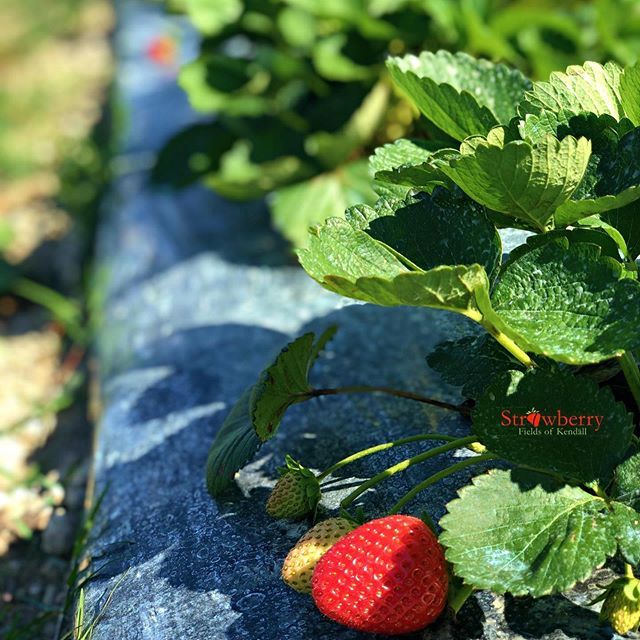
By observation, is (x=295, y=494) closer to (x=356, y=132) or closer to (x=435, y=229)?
(x=435, y=229)

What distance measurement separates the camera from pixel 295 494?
1.09m

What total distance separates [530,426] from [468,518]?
115mm

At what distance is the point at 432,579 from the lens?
882 millimetres

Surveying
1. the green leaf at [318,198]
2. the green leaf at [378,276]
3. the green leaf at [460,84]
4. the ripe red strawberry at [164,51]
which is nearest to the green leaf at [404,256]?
the green leaf at [378,276]

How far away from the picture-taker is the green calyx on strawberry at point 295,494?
107cm

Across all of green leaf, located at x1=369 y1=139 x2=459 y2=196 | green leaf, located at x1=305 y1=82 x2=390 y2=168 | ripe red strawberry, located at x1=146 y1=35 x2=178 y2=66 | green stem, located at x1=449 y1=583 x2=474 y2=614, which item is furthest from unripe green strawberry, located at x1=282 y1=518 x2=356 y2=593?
ripe red strawberry, located at x1=146 y1=35 x2=178 y2=66

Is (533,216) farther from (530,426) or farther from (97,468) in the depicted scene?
(97,468)

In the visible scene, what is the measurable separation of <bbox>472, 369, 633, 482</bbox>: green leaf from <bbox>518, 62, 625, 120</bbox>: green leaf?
0.28m

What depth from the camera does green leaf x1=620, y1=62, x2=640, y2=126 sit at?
0.94 meters

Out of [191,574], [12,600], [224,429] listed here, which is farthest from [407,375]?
[12,600]

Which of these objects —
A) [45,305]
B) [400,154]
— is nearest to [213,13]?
[45,305]

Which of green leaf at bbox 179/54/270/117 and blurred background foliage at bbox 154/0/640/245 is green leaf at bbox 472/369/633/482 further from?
green leaf at bbox 179/54/270/117

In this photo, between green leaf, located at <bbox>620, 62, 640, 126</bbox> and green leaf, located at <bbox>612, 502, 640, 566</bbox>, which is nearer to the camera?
green leaf, located at <bbox>612, 502, 640, 566</bbox>

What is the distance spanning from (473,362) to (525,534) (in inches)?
9.2
